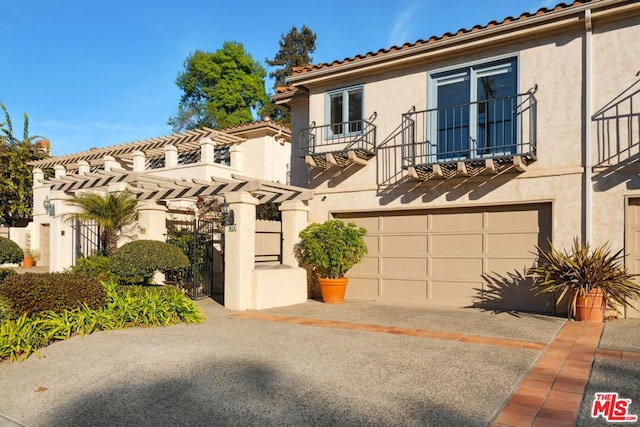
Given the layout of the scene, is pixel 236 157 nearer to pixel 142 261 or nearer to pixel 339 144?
pixel 339 144

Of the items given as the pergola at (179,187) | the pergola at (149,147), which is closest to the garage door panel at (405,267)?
the pergola at (179,187)

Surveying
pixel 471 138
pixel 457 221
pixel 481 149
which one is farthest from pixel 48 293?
pixel 471 138

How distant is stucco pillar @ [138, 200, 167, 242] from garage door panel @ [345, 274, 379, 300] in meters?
4.49

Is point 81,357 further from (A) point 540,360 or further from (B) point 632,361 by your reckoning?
(B) point 632,361

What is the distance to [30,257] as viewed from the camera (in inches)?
858

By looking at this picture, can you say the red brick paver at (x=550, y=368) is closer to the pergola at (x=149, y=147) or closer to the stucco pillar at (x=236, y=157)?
the stucco pillar at (x=236, y=157)

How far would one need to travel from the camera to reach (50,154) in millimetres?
26531

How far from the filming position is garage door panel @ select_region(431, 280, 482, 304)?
9992 mm

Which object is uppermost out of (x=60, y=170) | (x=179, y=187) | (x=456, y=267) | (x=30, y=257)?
(x=60, y=170)

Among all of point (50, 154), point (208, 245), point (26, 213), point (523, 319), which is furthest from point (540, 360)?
point (50, 154)

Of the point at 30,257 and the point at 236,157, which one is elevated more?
the point at 236,157

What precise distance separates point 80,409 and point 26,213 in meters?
22.8

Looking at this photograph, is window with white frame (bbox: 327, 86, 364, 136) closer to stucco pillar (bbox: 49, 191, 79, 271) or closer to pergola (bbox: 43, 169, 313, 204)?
pergola (bbox: 43, 169, 313, 204)

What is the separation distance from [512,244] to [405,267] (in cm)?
228
